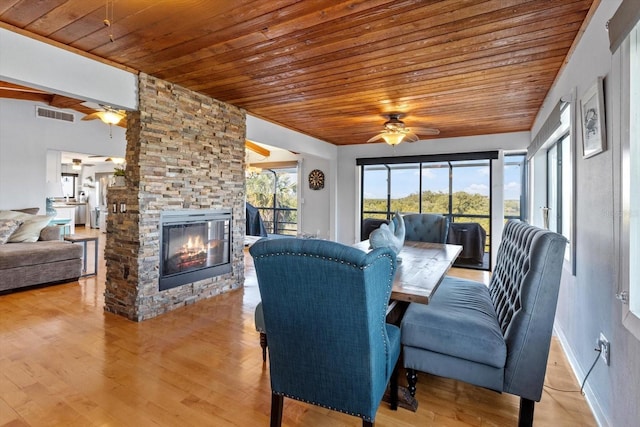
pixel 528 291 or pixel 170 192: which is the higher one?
pixel 170 192

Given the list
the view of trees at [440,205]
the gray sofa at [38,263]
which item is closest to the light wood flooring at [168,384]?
the gray sofa at [38,263]

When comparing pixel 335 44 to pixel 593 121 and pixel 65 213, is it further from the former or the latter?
pixel 65 213

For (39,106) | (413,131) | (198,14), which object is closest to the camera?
(198,14)

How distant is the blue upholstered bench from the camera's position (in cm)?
155

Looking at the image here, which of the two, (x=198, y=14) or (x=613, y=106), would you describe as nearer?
(x=613, y=106)

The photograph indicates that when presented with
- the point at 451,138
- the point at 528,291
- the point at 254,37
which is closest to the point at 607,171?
the point at 528,291

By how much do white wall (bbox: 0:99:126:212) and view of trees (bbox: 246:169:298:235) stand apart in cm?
333

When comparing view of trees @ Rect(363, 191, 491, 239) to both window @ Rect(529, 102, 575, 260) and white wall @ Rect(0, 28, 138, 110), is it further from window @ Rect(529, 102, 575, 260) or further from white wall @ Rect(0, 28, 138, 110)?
white wall @ Rect(0, 28, 138, 110)

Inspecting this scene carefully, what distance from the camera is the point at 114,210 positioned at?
3270 millimetres

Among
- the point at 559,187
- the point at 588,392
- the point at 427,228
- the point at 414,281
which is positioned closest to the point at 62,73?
the point at 414,281

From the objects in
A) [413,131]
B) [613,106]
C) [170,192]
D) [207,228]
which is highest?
[413,131]

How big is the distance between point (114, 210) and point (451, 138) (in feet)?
16.9

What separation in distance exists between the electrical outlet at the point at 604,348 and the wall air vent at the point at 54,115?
7.47 meters

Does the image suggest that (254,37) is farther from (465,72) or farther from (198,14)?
(465,72)
